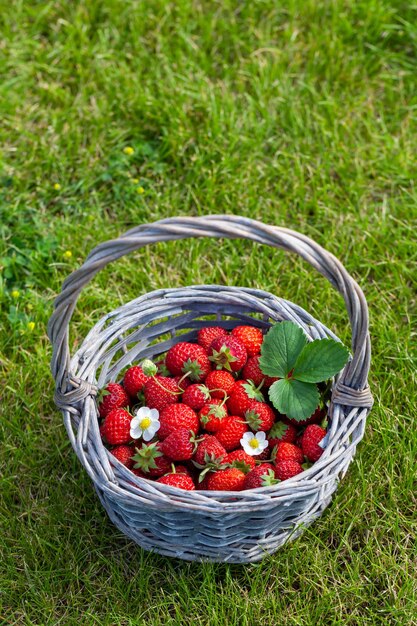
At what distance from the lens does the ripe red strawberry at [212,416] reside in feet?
6.12

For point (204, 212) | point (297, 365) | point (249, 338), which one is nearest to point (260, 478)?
point (297, 365)

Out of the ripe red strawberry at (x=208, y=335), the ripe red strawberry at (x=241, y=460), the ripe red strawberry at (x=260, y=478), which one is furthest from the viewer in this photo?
the ripe red strawberry at (x=208, y=335)

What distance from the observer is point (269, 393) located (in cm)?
185

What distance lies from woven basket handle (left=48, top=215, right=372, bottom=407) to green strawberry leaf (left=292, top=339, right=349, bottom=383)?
7cm

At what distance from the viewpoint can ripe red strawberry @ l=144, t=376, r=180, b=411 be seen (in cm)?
191

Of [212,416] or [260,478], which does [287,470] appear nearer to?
[260,478]

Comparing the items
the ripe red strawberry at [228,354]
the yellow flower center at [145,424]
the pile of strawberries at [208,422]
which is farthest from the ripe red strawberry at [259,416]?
the yellow flower center at [145,424]

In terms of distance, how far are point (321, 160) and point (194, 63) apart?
1.98ft

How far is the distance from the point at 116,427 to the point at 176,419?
0.44ft

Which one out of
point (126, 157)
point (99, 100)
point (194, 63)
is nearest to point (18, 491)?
point (126, 157)

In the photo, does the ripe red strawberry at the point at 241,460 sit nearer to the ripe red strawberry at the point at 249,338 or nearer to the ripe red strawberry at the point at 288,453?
the ripe red strawberry at the point at 288,453

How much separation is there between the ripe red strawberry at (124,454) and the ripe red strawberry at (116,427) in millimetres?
18

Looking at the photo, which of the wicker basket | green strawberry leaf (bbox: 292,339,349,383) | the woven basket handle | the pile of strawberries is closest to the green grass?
the wicker basket

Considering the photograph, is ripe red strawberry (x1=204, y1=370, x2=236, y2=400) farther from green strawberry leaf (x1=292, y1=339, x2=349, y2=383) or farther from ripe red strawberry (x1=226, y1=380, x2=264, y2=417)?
green strawberry leaf (x1=292, y1=339, x2=349, y2=383)
